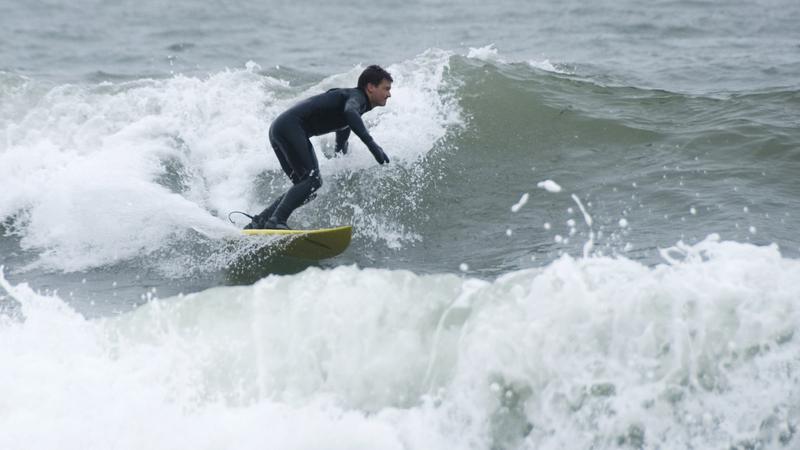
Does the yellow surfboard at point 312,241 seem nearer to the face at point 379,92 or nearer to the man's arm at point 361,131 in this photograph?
the man's arm at point 361,131

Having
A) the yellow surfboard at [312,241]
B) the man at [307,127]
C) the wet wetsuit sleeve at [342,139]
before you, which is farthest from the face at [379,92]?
the yellow surfboard at [312,241]

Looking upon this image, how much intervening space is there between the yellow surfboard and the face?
3.69 ft

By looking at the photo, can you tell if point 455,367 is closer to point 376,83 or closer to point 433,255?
point 433,255

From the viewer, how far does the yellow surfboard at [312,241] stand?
7867 mm

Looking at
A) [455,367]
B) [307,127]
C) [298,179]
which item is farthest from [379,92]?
[455,367]

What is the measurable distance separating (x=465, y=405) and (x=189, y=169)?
626 centimetres

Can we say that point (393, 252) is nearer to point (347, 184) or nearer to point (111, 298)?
point (347, 184)

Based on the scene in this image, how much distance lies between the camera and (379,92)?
316 inches

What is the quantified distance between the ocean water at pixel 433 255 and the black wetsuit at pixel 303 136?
0.39m

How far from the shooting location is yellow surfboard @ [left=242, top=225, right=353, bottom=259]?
787 centimetres

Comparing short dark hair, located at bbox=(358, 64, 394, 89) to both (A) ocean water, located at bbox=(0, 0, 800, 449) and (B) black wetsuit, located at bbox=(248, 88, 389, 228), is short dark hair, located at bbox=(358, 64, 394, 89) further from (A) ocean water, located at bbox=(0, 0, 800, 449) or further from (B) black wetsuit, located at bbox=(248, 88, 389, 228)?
(A) ocean water, located at bbox=(0, 0, 800, 449)

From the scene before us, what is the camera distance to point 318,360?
18.6 ft

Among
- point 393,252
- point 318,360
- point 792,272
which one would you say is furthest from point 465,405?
point 393,252

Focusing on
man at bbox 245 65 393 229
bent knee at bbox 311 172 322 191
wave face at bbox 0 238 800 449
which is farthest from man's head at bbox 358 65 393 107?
wave face at bbox 0 238 800 449
